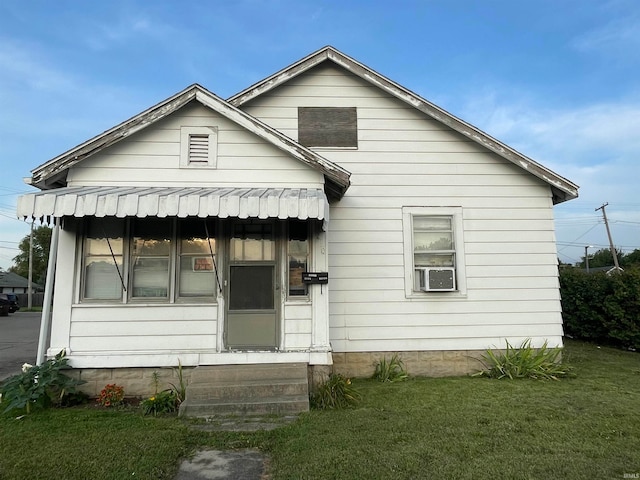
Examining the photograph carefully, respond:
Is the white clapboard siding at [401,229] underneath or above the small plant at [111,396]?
above

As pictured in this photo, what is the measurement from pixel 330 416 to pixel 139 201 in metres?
3.76

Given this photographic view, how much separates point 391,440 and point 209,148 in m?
4.99

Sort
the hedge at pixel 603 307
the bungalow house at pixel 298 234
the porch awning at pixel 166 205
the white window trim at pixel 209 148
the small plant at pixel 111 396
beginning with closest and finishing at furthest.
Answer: the porch awning at pixel 166 205 < the small plant at pixel 111 396 < the bungalow house at pixel 298 234 < the white window trim at pixel 209 148 < the hedge at pixel 603 307

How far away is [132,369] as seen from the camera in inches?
253

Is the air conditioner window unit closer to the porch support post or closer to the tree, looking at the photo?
the porch support post

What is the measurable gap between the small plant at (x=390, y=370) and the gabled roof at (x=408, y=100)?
14.4ft

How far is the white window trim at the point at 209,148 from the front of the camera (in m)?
6.89

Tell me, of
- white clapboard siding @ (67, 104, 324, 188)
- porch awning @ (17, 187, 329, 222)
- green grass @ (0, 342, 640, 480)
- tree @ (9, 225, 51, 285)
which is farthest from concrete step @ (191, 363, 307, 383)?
tree @ (9, 225, 51, 285)

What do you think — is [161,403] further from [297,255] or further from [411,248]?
[411,248]

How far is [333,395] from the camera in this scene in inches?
236

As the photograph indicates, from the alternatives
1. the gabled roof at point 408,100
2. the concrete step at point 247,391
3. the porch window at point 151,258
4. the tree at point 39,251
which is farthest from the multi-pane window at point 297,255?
the tree at point 39,251

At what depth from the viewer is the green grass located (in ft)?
12.7

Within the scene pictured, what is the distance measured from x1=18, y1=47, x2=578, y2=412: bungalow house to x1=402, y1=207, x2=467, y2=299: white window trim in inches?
1.5

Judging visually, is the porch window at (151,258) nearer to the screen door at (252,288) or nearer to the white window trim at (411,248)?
the screen door at (252,288)
